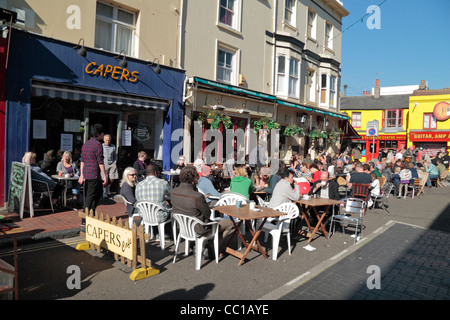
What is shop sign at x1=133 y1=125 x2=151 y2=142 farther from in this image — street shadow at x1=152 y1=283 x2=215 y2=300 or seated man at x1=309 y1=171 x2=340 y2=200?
street shadow at x1=152 y1=283 x2=215 y2=300

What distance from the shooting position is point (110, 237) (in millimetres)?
4805

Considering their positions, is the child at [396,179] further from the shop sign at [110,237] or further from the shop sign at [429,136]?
the shop sign at [429,136]

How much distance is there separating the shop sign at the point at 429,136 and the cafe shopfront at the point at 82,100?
29.0 metres

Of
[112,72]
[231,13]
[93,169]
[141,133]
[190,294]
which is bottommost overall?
[190,294]

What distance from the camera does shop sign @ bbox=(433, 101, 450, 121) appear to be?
101 feet

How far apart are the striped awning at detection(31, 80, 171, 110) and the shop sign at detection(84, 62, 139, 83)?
46 cm

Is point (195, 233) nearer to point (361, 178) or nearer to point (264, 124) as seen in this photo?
point (361, 178)

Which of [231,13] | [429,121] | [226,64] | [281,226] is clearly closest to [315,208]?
[281,226]

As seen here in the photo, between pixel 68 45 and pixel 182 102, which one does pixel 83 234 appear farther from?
pixel 182 102

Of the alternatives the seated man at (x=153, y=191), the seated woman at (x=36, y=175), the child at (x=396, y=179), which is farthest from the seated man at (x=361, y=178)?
the seated woman at (x=36, y=175)

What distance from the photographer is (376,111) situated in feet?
118

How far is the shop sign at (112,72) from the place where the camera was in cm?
896

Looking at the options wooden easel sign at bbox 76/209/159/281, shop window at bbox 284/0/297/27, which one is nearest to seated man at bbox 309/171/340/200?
wooden easel sign at bbox 76/209/159/281

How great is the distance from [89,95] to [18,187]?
302cm
